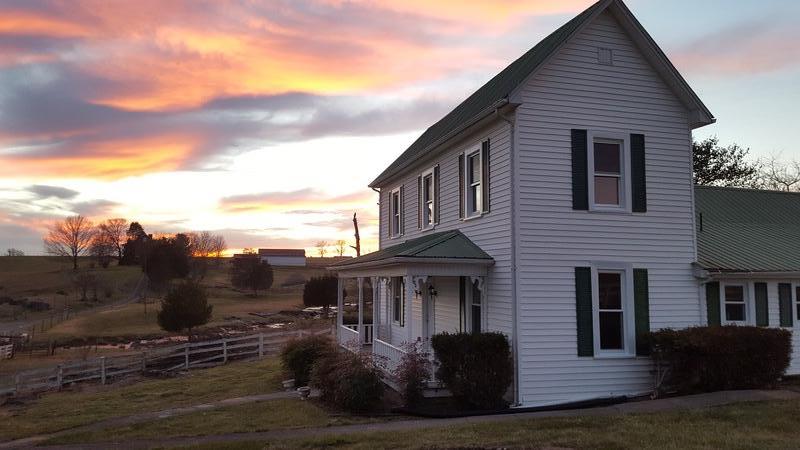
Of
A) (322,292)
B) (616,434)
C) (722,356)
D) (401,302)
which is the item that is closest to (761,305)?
(722,356)

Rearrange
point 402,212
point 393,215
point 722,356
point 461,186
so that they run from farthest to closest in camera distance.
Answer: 1. point 393,215
2. point 402,212
3. point 461,186
4. point 722,356

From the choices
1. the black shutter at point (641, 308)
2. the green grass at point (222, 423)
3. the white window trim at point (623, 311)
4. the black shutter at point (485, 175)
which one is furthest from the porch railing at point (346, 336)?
the black shutter at point (641, 308)

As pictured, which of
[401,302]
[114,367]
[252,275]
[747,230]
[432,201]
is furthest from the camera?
[252,275]

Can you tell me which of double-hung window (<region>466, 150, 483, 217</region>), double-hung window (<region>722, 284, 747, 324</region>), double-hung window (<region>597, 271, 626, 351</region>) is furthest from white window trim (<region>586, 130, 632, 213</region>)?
double-hung window (<region>722, 284, 747, 324</region>)

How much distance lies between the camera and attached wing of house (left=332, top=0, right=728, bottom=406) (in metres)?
13.7

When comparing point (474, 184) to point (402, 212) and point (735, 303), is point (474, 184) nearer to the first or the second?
point (735, 303)

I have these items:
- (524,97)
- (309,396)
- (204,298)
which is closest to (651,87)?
(524,97)

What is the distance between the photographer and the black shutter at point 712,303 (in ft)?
50.2

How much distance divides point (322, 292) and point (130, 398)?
35.8m

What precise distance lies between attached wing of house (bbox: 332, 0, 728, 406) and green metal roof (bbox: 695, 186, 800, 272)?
1.86 meters

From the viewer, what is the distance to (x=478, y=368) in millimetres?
13117

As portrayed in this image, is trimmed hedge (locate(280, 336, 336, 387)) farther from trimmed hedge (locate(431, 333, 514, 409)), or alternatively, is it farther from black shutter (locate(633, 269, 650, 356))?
black shutter (locate(633, 269, 650, 356))

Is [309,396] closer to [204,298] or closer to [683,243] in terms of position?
[683,243]

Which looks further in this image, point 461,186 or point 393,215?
point 393,215
